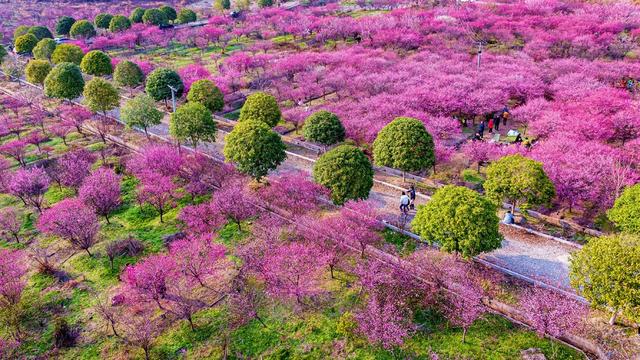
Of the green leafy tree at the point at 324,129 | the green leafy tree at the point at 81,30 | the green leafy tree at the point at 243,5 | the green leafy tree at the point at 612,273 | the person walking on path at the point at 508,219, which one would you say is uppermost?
the green leafy tree at the point at 243,5

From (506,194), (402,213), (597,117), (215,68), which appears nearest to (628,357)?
(506,194)

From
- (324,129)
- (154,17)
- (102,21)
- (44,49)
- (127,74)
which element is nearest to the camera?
(324,129)

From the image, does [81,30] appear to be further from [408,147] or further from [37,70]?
[408,147]

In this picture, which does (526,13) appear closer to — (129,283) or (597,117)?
(597,117)

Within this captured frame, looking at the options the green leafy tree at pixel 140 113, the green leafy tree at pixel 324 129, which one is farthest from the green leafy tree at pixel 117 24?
the green leafy tree at pixel 324 129

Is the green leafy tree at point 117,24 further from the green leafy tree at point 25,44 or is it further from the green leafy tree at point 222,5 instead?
the green leafy tree at point 222,5

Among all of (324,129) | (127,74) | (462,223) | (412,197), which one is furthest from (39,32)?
(462,223)
